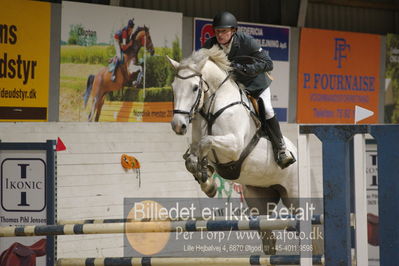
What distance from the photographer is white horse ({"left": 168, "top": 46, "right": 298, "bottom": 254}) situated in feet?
14.2

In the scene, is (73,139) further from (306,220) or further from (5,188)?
(306,220)

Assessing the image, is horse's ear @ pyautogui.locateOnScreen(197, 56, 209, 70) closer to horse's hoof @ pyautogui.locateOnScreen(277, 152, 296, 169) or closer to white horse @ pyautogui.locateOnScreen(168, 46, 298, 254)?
white horse @ pyautogui.locateOnScreen(168, 46, 298, 254)

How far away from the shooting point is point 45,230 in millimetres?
4184

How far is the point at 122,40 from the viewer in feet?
24.2

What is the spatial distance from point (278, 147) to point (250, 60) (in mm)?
657

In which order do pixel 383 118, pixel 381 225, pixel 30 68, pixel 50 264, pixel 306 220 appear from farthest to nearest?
pixel 383 118, pixel 30 68, pixel 50 264, pixel 306 220, pixel 381 225

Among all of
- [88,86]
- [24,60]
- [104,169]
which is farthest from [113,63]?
[104,169]

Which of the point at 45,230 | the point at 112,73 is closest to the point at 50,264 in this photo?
the point at 45,230

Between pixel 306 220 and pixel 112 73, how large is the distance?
4223 millimetres

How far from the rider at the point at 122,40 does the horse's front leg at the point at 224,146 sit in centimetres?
317

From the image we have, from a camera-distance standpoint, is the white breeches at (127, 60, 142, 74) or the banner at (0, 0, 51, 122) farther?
the white breeches at (127, 60, 142, 74)

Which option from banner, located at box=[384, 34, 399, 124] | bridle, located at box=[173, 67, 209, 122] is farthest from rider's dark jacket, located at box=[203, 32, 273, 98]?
banner, located at box=[384, 34, 399, 124]

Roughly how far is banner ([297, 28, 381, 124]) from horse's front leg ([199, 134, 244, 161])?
4.60 metres

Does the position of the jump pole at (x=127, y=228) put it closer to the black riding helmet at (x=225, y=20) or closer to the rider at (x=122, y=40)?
the black riding helmet at (x=225, y=20)
